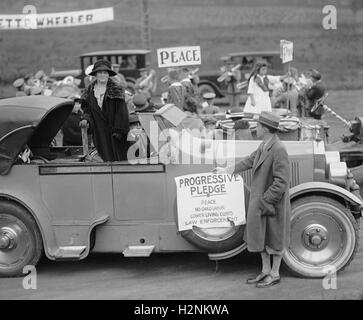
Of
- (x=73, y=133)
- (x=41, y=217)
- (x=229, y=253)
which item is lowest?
(x=229, y=253)

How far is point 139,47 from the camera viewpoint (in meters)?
25.2

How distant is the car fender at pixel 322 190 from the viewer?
565 cm

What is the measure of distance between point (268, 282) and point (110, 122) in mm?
2232

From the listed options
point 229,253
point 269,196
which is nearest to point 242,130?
point 229,253

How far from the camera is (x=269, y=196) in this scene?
5.27 meters

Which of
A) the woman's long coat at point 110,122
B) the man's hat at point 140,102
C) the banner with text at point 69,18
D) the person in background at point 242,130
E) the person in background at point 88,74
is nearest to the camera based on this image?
the woman's long coat at point 110,122

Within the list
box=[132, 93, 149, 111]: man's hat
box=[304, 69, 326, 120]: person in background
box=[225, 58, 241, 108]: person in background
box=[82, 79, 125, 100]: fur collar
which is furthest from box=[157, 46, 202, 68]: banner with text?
box=[225, 58, 241, 108]: person in background

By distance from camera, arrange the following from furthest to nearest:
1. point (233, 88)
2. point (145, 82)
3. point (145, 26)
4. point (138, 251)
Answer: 1. point (145, 26)
2. point (233, 88)
3. point (145, 82)
4. point (138, 251)

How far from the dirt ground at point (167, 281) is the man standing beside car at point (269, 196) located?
1.33 feet

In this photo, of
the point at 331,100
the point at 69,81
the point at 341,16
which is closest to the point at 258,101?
the point at 69,81

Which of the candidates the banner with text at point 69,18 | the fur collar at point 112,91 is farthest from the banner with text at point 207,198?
the banner with text at point 69,18

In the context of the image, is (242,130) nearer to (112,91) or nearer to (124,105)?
(124,105)

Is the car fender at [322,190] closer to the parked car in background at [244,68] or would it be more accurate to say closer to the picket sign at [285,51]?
the picket sign at [285,51]
